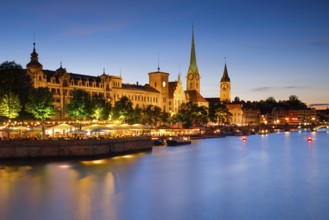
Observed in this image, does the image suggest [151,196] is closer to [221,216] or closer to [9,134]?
[221,216]

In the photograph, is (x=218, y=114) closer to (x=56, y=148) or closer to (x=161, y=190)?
(x=56, y=148)

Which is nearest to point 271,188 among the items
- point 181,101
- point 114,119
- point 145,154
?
point 145,154

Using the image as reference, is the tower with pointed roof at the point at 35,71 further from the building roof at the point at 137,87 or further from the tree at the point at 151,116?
the building roof at the point at 137,87

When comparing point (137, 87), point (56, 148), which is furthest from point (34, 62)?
point (137, 87)

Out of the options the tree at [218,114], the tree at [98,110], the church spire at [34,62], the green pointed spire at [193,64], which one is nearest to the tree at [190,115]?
the tree at [218,114]

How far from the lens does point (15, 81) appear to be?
86875 mm

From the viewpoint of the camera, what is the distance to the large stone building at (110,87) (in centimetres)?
10006

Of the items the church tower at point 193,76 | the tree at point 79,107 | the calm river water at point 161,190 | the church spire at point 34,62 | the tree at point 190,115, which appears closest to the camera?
the calm river water at point 161,190

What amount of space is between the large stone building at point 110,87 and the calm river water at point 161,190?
122 feet

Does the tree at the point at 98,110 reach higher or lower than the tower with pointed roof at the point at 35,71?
lower

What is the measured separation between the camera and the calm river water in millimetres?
39031

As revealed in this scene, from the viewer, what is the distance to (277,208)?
4131 centimetres

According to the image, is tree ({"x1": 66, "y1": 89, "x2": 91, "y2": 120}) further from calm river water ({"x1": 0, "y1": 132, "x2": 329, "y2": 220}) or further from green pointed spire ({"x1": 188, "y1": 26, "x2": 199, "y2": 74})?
green pointed spire ({"x1": 188, "y1": 26, "x2": 199, "y2": 74})

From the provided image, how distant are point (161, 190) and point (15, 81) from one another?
49191 millimetres
